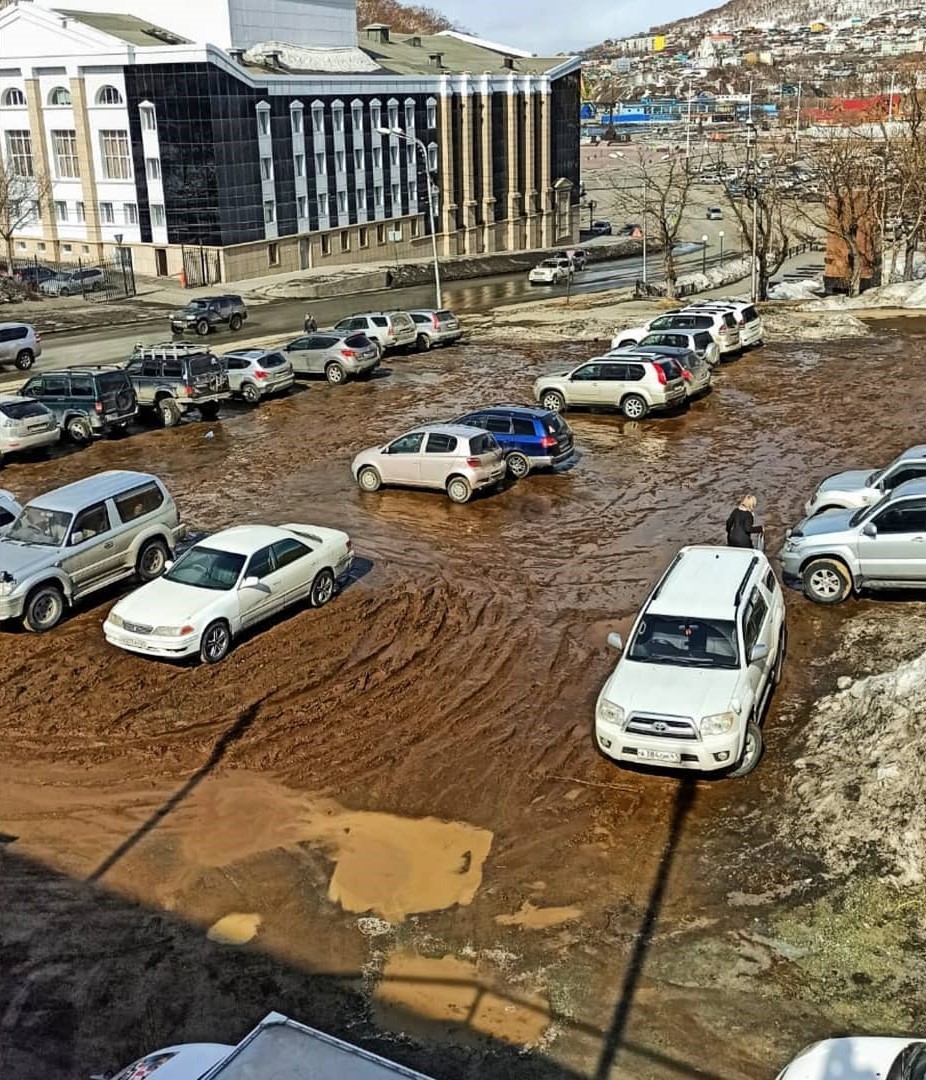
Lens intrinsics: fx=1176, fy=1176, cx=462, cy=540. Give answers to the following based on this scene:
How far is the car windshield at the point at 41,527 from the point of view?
17500mm

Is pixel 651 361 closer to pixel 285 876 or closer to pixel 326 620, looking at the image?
pixel 326 620

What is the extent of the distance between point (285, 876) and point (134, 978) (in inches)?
69.8

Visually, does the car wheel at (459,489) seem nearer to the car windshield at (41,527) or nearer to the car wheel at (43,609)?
the car windshield at (41,527)

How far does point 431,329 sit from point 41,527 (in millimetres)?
24714

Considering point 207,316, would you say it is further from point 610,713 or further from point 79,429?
point 610,713

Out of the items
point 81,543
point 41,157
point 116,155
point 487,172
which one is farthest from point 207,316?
point 487,172

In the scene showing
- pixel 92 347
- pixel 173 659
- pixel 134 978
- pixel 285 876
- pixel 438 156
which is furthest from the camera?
pixel 438 156

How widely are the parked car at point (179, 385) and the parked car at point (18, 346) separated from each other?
10567mm

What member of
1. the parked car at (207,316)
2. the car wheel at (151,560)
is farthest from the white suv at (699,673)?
the parked car at (207,316)

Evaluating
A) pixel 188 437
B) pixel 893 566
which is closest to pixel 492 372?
pixel 188 437

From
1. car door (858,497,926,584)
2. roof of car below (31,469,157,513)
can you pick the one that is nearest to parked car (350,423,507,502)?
roof of car below (31,469,157,513)

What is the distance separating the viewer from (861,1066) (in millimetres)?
7035

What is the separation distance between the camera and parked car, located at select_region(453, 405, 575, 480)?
24312mm

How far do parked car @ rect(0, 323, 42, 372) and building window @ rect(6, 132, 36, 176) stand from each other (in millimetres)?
32807
